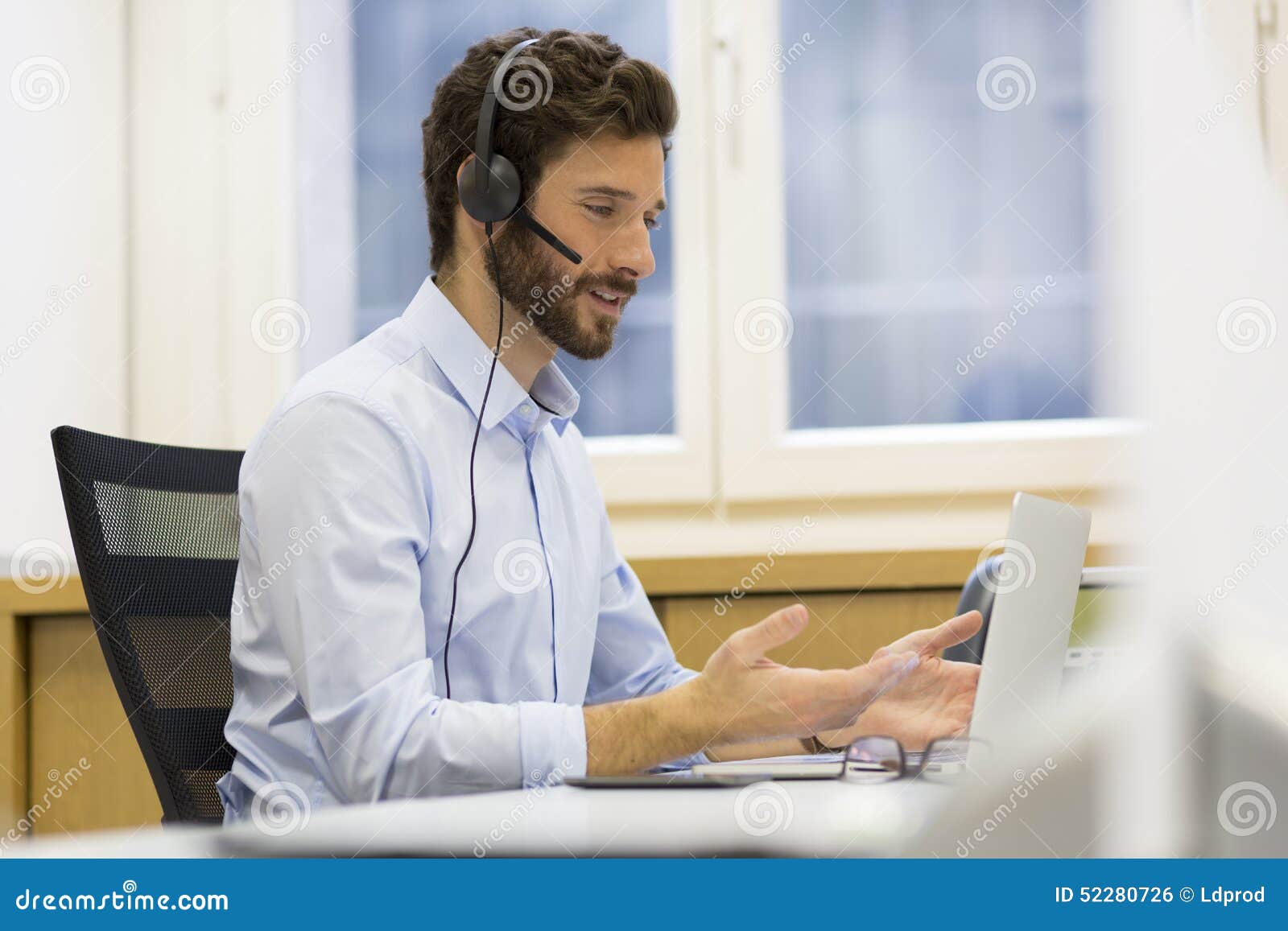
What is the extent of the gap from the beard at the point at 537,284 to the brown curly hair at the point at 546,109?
0.19ft

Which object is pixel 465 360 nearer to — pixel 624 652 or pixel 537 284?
pixel 537 284

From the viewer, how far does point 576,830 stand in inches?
20.1

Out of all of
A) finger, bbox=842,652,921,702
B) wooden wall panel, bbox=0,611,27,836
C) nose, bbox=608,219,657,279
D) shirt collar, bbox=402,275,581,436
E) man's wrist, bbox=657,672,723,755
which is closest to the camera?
finger, bbox=842,652,921,702

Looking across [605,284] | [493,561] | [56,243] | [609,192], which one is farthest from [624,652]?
[56,243]

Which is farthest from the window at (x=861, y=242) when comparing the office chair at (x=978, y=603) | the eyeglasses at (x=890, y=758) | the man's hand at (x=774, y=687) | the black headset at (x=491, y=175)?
the man's hand at (x=774, y=687)

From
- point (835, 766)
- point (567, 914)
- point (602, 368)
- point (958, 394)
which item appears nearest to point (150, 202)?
point (602, 368)

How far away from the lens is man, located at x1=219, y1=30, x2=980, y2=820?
3.07 feet

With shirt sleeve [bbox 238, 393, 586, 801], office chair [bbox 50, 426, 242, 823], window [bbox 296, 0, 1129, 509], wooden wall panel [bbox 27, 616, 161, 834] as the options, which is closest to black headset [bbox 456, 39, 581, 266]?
shirt sleeve [bbox 238, 393, 586, 801]

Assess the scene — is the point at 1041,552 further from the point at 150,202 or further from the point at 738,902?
the point at 150,202

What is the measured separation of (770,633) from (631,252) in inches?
26.7

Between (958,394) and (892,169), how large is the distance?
0.43 m

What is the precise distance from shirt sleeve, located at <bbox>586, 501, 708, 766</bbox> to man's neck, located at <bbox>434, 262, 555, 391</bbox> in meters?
0.24

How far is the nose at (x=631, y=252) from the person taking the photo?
134 cm

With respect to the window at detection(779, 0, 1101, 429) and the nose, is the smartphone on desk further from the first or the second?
the window at detection(779, 0, 1101, 429)
